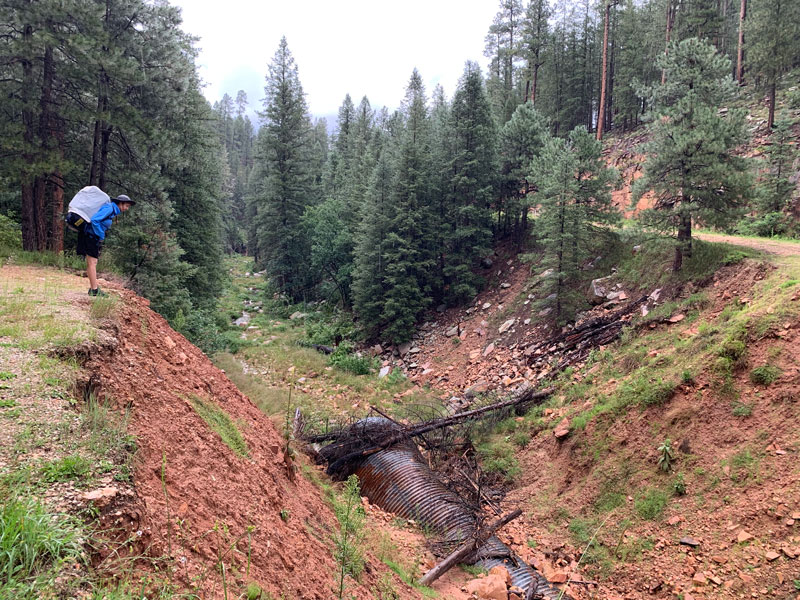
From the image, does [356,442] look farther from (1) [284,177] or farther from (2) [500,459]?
(1) [284,177]

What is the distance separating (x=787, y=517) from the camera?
592cm

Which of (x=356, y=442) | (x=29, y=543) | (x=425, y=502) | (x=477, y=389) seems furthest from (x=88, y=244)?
(x=477, y=389)

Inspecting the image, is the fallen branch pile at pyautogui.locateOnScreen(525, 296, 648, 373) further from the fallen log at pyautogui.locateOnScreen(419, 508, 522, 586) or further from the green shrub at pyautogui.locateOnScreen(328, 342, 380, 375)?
the green shrub at pyautogui.locateOnScreen(328, 342, 380, 375)

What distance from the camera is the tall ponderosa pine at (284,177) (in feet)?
104

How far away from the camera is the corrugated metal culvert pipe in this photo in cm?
659

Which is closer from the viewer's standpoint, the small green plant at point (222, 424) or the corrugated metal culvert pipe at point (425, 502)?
the small green plant at point (222, 424)

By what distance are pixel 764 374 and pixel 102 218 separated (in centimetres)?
1128

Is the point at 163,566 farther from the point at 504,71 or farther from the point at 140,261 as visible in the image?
the point at 504,71

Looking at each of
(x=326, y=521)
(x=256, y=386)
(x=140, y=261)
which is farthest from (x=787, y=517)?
(x=140, y=261)

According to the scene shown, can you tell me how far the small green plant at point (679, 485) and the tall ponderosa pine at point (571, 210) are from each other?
7.58m

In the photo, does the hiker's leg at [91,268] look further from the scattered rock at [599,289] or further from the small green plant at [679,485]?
the scattered rock at [599,289]

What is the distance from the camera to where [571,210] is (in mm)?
14438

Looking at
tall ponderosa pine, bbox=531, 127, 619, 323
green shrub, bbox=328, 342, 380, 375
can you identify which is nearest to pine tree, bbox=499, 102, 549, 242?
tall ponderosa pine, bbox=531, 127, 619, 323

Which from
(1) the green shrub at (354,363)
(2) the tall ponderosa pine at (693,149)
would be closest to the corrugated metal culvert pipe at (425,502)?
(2) the tall ponderosa pine at (693,149)
